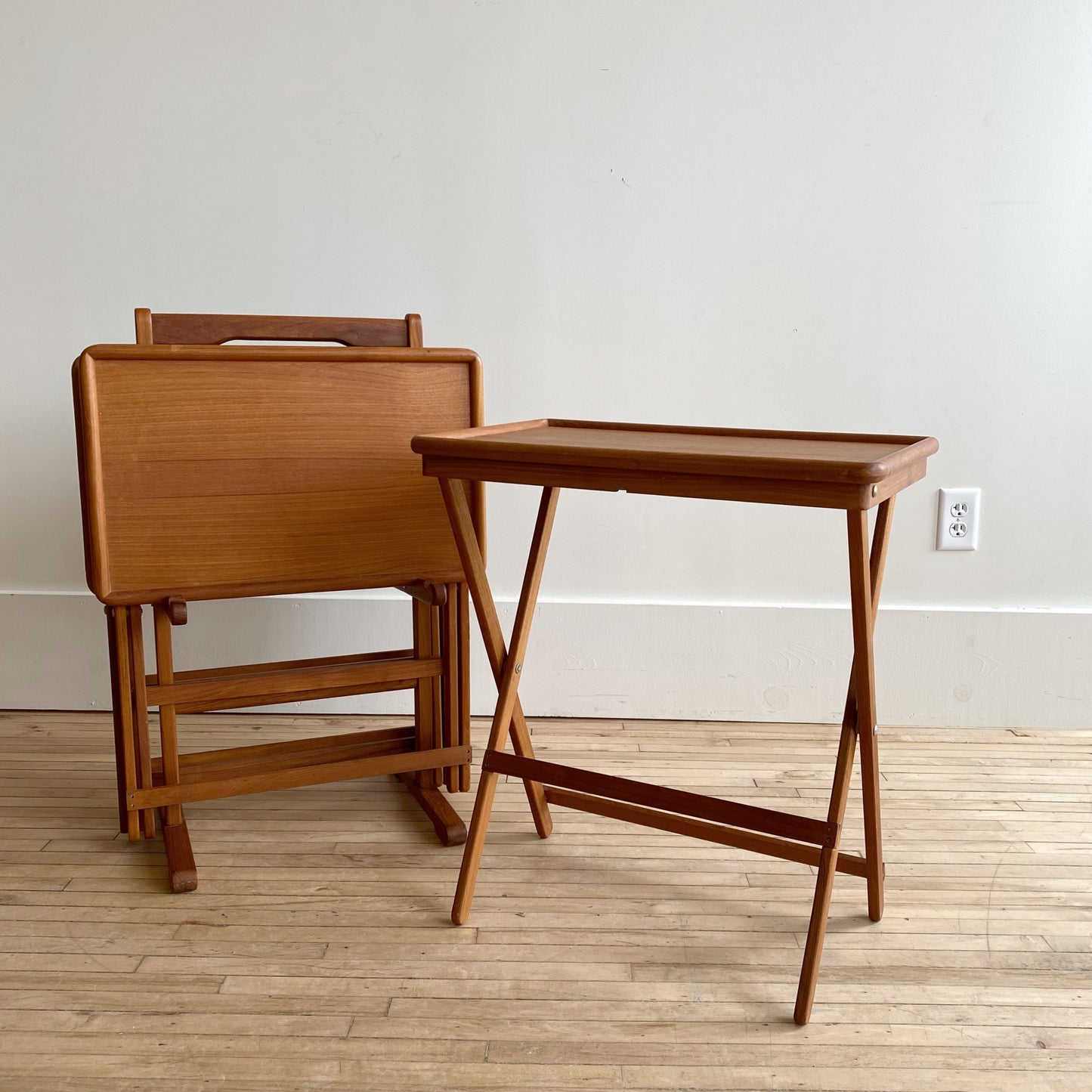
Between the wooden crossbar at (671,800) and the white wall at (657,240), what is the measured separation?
2.87ft

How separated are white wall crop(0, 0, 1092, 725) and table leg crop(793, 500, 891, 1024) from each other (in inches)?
35.8

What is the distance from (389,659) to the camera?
2.03 metres

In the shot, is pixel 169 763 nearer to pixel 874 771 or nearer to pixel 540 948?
pixel 540 948

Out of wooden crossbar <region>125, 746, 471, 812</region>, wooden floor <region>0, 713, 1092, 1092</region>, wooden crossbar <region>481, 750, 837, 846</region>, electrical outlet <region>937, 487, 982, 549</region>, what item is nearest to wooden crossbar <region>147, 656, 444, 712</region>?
wooden crossbar <region>125, 746, 471, 812</region>

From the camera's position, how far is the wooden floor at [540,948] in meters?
1.27

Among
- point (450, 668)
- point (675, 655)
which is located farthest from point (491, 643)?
point (675, 655)

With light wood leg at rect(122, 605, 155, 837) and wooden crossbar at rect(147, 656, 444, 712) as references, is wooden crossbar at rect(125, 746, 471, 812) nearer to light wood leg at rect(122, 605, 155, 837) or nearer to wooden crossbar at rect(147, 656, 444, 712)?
light wood leg at rect(122, 605, 155, 837)

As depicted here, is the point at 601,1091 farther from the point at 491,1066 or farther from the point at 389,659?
the point at 389,659

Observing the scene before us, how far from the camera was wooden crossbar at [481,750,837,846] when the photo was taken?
4.72 feet

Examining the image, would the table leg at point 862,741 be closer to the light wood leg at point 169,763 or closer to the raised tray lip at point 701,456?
the raised tray lip at point 701,456

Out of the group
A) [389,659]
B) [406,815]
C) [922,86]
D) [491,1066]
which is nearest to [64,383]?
[389,659]

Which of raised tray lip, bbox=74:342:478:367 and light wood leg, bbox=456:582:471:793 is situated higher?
raised tray lip, bbox=74:342:478:367

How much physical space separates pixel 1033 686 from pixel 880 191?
1182 mm

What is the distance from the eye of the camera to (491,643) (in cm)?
170
